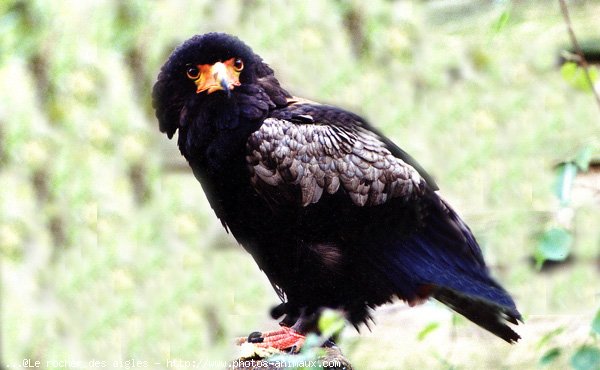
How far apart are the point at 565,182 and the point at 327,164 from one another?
0.76 metres

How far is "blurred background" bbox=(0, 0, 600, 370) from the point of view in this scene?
3.49 m

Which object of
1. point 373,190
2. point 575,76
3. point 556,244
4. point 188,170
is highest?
point 188,170

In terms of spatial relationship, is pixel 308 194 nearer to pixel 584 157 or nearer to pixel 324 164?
pixel 324 164

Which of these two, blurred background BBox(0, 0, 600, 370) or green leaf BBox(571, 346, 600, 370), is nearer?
green leaf BBox(571, 346, 600, 370)

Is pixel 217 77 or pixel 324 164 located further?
pixel 324 164

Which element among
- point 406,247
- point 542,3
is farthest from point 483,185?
point 406,247

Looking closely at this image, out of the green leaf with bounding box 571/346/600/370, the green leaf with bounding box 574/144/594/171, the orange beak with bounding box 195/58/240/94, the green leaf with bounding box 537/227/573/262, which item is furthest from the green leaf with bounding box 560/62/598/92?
the orange beak with bounding box 195/58/240/94

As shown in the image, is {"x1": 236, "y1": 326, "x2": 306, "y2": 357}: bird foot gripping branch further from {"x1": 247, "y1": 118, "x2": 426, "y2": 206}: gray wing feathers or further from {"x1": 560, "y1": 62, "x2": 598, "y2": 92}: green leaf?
{"x1": 560, "y1": 62, "x2": 598, "y2": 92}: green leaf

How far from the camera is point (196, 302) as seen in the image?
380 cm

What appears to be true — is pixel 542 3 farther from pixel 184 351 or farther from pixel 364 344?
pixel 184 351

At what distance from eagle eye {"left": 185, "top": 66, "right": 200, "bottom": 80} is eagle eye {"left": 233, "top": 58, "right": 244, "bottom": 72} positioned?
0.09 meters

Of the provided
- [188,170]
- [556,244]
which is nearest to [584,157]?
[556,244]

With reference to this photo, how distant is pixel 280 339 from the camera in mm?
2338

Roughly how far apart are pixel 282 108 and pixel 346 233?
1.16 feet
